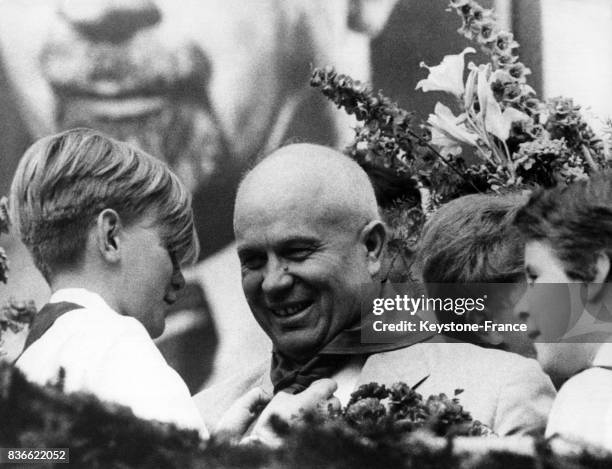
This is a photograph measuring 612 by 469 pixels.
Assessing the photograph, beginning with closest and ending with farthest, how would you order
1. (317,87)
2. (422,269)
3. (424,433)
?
(424,433) → (422,269) → (317,87)

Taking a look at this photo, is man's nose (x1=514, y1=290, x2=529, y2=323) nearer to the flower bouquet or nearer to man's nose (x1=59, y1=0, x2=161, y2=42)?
the flower bouquet

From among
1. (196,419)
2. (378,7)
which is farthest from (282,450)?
(378,7)

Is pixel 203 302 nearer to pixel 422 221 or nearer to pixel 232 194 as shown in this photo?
pixel 232 194

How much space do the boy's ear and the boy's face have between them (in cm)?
2

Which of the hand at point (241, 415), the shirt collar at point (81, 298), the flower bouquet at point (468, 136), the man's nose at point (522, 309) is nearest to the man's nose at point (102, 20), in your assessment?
the flower bouquet at point (468, 136)

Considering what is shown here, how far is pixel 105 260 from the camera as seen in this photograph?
4902 millimetres

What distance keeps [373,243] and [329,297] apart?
9.0 inches

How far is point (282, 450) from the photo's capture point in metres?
4.64

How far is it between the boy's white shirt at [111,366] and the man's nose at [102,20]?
3.56ft

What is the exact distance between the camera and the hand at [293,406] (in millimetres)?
4707

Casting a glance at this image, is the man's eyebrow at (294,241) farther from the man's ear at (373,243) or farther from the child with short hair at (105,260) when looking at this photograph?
the child with short hair at (105,260)

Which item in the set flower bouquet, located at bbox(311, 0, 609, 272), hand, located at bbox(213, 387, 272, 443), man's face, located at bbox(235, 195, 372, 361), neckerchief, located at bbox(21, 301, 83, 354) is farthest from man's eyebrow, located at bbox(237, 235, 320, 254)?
neckerchief, located at bbox(21, 301, 83, 354)

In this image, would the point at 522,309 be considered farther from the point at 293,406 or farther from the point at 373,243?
the point at 293,406

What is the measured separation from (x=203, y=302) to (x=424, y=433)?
982 mm
